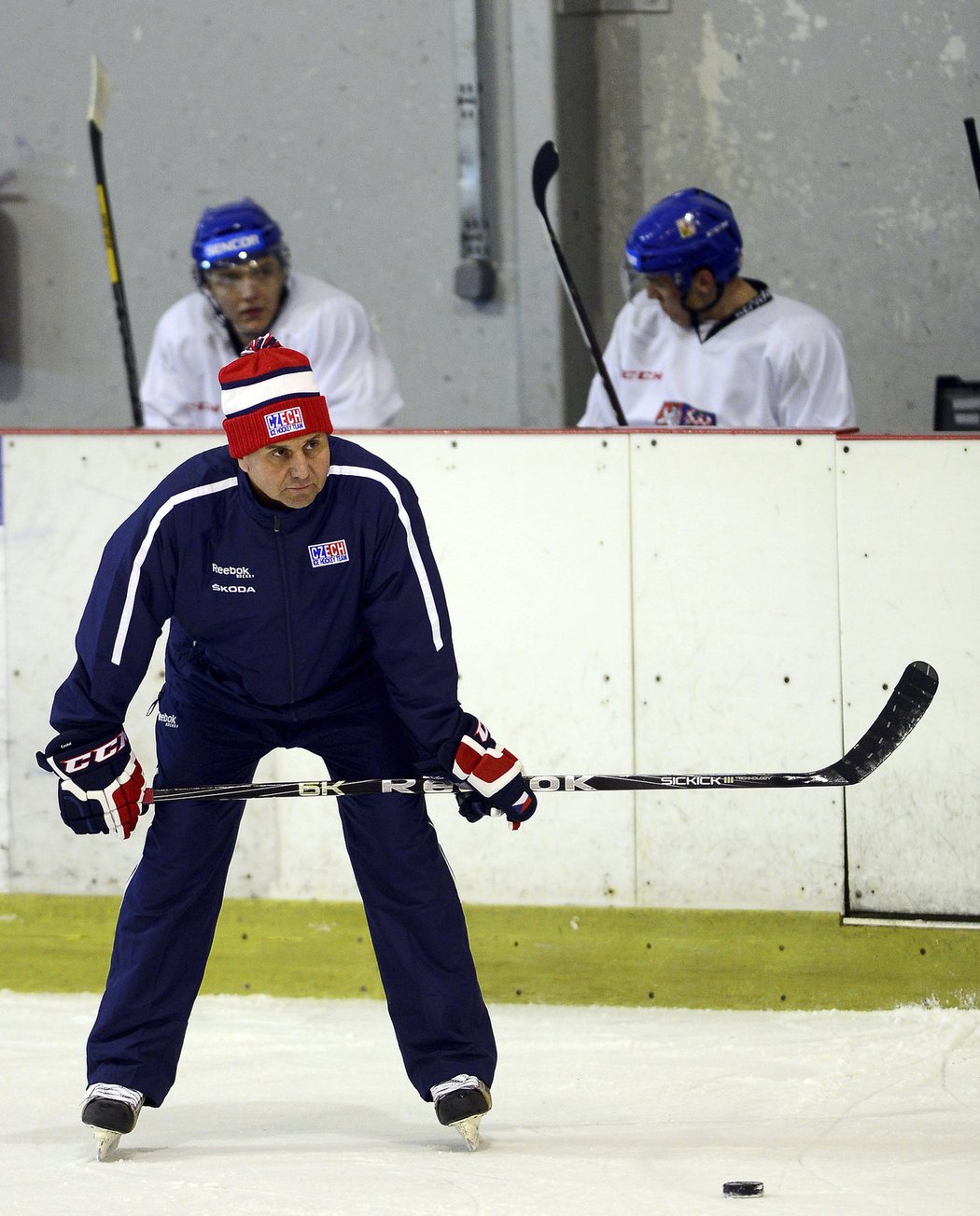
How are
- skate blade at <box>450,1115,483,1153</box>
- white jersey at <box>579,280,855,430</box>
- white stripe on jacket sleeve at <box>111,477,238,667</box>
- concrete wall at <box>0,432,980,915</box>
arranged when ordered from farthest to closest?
1. white jersey at <box>579,280,855,430</box>
2. concrete wall at <box>0,432,980,915</box>
3. skate blade at <box>450,1115,483,1153</box>
4. white stripe on jacket sleeve at <box>111,477,238,667</box>

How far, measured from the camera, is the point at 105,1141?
2.58 m

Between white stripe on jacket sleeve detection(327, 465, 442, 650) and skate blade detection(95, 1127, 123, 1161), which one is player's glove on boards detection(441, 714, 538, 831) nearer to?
white stripe on jacket sleeve detection(327, 465, 442, 650)

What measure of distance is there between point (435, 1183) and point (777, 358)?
190cm

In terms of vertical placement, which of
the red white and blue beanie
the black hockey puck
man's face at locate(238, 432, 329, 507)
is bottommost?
the black hockey puck

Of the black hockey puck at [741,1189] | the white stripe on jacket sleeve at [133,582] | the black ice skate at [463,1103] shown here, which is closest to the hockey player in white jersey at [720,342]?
the white stripe on jacket sleeve at [133,582]

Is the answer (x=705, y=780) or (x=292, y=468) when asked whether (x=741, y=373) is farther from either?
(x=292, y=468)

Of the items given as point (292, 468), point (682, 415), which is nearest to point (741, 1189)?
point (292, 468)

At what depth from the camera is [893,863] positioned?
10.4 ft

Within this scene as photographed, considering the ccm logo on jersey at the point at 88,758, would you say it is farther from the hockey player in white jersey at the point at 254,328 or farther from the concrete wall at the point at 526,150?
the concrete wall at the point at 526,150

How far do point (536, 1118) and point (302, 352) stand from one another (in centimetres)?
176

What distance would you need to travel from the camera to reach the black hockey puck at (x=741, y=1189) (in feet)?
7.77

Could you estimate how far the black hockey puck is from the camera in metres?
2.37

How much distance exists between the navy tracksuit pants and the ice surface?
15cm

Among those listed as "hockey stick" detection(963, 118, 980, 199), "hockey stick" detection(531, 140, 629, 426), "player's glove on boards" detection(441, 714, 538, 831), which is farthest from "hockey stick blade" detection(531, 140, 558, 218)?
"player's glove on boards" detection(441, 714, 538, 831)
